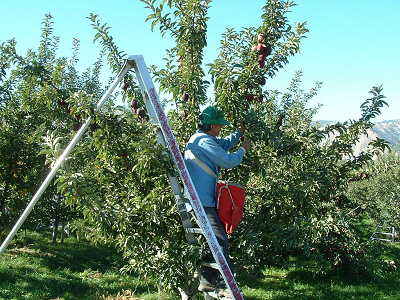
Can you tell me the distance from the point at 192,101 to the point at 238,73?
643mm

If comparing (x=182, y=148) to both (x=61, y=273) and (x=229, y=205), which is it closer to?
(x=229, y=205)

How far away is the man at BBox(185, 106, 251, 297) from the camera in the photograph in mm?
3168

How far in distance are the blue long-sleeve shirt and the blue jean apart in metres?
0.07

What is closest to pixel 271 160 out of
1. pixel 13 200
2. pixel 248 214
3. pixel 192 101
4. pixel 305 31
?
pixel 248 214

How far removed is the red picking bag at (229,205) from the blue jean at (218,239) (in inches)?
1.7

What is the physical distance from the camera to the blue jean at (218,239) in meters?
3.19

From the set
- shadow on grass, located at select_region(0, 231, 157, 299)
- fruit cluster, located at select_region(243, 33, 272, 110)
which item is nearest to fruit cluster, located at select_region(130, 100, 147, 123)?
fruit cluster, located at select_region(243, 33, 272, 110)

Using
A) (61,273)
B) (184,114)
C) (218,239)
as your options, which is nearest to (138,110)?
(184,114)

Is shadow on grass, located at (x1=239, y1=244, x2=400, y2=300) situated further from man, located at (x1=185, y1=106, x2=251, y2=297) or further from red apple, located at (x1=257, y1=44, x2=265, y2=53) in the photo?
red apple, located at (x1=257, y1=44, x2=265, y2=53)

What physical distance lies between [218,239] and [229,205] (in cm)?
29

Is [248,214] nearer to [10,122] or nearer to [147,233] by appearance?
[147,233]

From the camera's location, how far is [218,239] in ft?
10.5

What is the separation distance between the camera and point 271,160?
3982 millimetres

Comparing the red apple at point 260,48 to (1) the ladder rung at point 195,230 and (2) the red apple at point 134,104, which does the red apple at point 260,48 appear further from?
(1) the ladder rung at point 195,230
